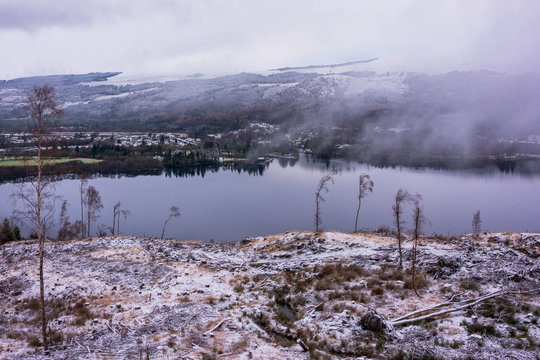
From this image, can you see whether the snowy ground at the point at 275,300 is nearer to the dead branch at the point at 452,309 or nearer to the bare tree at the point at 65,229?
the dead branch at the point at 452,309

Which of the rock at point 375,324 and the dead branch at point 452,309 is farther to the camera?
the dead branch at point 452,309

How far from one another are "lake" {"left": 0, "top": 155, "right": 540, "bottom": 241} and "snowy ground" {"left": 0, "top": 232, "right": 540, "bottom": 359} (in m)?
28.0

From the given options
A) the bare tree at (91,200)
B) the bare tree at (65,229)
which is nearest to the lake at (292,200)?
the bare tree at (65,229)

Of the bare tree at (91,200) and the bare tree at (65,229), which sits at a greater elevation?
the bare tree at (91,200)

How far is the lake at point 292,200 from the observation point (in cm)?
5491

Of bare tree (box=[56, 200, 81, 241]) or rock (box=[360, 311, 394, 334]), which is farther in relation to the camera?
bare tree (box=[56, 200, 81, 241])

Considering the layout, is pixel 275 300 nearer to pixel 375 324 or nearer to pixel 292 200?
pixel 375 324

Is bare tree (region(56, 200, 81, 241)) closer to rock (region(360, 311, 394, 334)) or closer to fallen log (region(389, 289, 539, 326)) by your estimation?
rock (region(360, 311, 394, 334))

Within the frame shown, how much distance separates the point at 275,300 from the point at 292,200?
57.8m

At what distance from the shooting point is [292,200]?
2800 inches

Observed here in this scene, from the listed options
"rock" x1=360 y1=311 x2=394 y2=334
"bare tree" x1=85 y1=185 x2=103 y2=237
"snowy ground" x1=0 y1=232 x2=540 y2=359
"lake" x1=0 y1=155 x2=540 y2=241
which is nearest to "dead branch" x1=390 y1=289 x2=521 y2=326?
"snowy ground" x1=0 y1=232 x2=540 y2=359

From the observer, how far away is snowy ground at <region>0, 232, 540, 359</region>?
9414 mm

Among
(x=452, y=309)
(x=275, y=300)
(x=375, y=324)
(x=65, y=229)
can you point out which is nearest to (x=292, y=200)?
(x=65, y=229)

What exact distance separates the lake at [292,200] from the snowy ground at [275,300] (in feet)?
91.9
